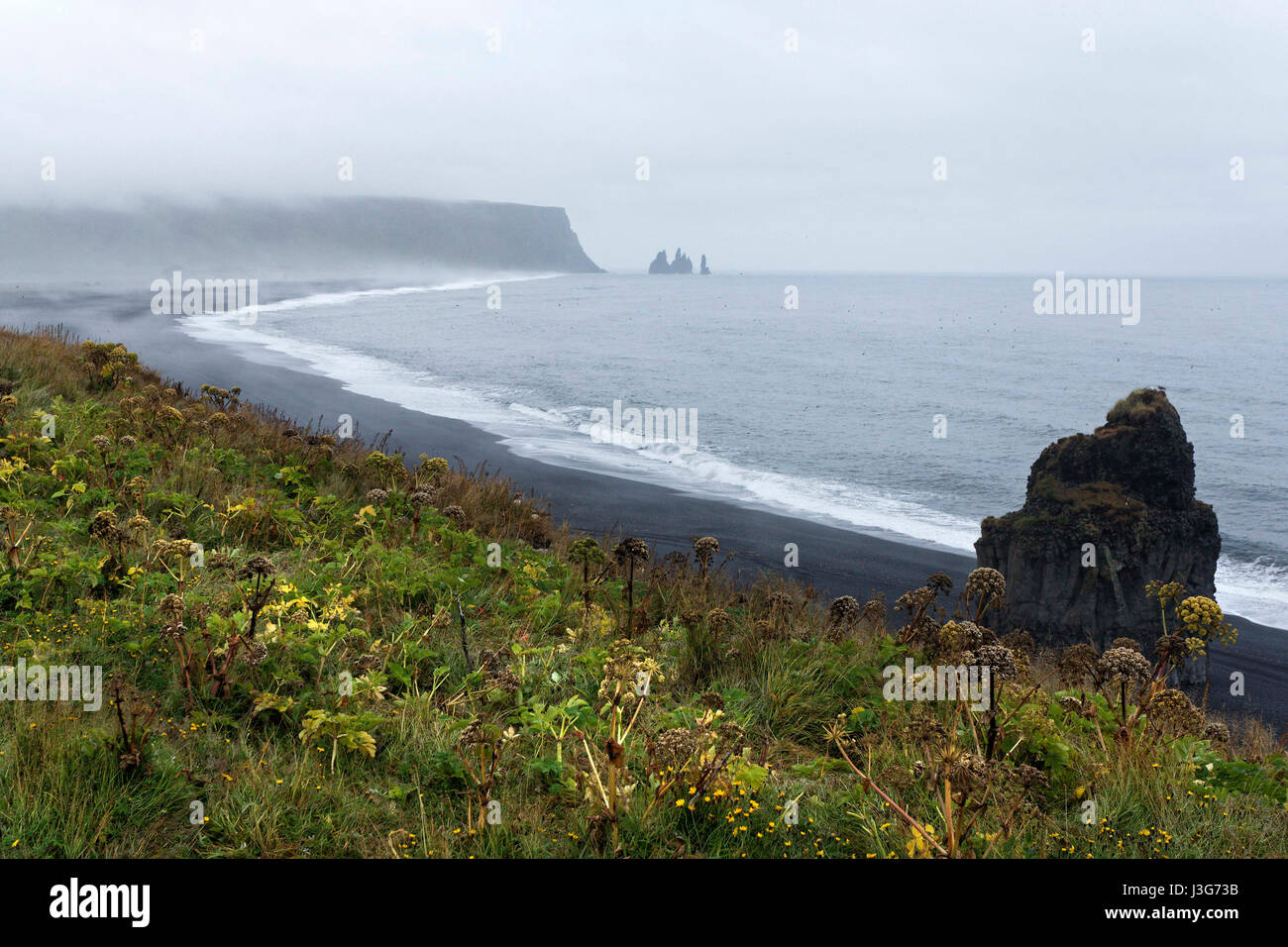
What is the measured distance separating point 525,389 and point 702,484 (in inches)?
590

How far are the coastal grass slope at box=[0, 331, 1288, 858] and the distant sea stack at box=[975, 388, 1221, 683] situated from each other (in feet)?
18.7

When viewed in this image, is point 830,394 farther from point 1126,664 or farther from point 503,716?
point 503,716

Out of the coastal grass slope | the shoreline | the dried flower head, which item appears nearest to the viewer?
the coastal grass slope

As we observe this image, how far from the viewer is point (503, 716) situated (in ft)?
16.3

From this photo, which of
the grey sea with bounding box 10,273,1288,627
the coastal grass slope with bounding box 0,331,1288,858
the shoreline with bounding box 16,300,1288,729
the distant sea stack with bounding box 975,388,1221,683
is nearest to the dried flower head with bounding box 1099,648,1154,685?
the coastal grass slope with bounding box 0,331,1288,858

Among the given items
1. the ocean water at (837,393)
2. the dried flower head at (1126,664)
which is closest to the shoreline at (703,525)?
the ocean water at (837,393)

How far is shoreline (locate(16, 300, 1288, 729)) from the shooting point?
45.5 ft

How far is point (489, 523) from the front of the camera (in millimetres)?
10141

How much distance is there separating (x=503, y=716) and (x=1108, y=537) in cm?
1229

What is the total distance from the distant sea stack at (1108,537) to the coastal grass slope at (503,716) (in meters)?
5.69

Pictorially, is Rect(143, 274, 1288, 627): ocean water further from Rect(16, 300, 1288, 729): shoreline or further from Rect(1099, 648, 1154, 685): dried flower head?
Rect(1099, 648, 1154, 685): dried flower head
